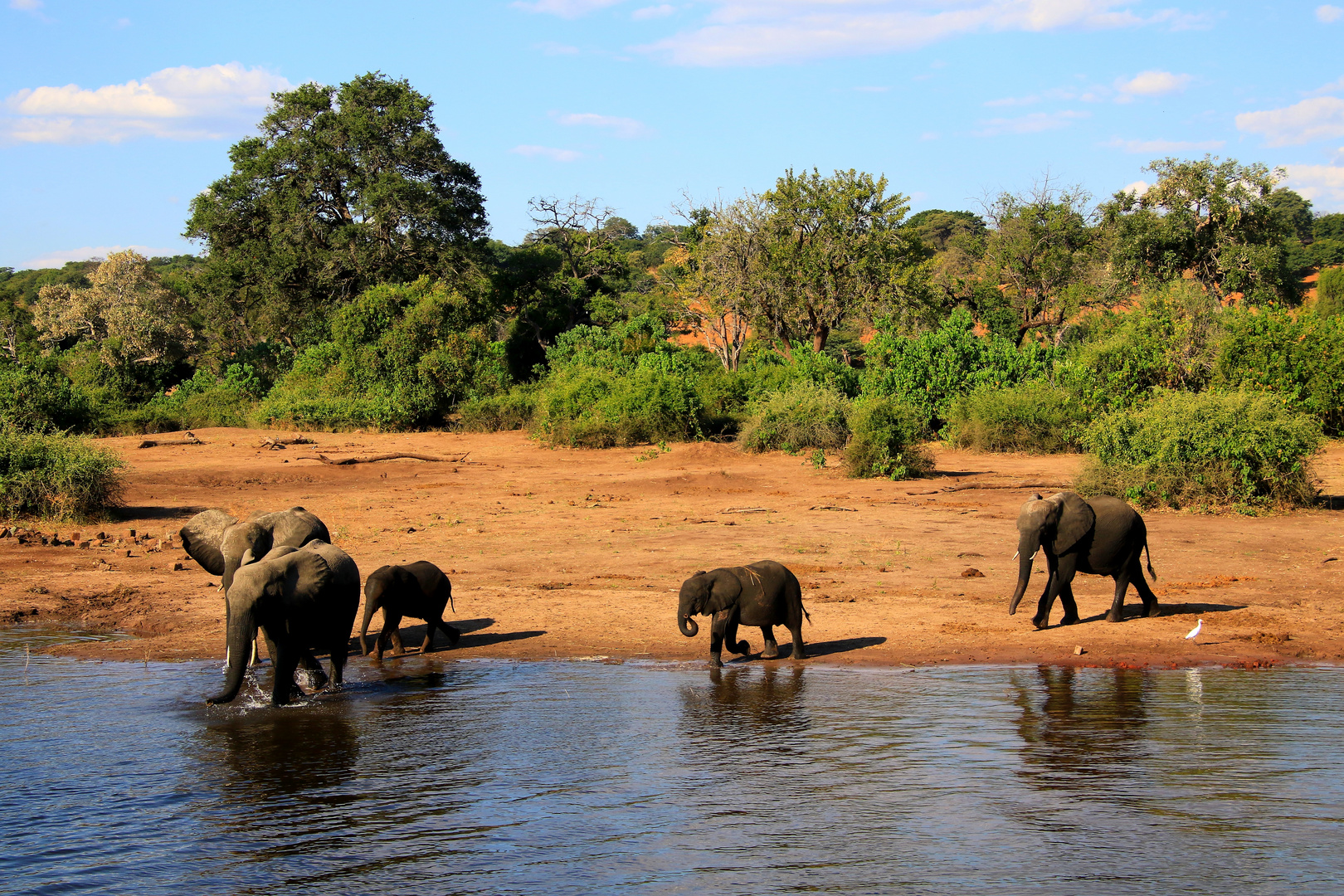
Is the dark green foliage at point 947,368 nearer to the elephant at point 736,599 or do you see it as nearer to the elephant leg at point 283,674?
the elephant at point 736,599

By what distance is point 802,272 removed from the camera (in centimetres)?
3481

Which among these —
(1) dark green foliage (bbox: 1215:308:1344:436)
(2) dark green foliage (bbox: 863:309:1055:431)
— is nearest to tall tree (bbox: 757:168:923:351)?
(2) dark green foliage (bbox: 863:309:1055:431)

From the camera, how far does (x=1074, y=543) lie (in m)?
9.44

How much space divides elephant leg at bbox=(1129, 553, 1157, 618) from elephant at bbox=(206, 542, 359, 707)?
6.53 meters

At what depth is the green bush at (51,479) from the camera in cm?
1480

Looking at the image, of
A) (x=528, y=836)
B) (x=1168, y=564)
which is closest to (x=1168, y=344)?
(x=1168, y=564)

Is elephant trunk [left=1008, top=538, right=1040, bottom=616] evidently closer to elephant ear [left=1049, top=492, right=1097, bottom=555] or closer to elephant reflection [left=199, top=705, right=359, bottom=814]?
elephant ear [left=1049, top=492, right=1097, bottom=555]

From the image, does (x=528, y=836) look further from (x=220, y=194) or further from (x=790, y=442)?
(x=220, y=194)

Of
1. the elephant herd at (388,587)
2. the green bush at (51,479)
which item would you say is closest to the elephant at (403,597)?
the elephant herd at (388,587)

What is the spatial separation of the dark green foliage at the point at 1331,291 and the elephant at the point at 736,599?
137ft

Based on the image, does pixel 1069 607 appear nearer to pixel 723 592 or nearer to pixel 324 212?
pixel 723 592

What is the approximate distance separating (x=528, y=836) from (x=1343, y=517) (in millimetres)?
13747

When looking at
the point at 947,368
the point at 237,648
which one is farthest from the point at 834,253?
the point at 237,648

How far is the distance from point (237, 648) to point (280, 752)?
843 millimetres
